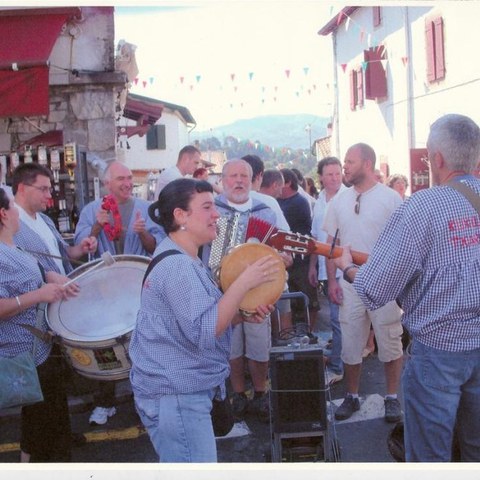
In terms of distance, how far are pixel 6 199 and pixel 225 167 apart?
6.23ft

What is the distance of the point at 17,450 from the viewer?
178 inches

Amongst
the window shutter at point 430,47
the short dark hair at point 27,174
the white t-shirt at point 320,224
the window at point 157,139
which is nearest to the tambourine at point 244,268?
Result: the short dark hair at point 27,174

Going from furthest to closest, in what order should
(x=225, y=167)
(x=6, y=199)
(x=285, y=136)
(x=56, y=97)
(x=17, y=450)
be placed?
(x=285, y=136)
(x=56, y=97)
(x=225, y=167)
(x=17, y=450)
(x=6, y=199)

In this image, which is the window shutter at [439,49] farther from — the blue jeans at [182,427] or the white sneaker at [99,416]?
the blue jeans at [182,427]

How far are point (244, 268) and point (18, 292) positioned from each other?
131 cm

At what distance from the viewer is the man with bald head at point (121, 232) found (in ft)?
15.9

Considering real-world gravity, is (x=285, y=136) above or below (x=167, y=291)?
above

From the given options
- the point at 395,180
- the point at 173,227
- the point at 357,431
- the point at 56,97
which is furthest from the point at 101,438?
the point at 395,180

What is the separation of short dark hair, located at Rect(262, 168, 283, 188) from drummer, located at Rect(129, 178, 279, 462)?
352cm

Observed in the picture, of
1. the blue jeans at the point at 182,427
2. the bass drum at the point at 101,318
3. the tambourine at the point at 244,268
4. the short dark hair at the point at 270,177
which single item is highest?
the short dark hair at the point at 270,177

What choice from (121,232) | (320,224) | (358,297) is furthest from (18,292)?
(320,224)

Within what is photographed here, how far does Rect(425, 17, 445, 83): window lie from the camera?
15.8m

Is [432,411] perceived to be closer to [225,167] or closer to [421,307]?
[421,307]

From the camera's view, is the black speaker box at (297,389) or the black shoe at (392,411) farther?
the black shoe at (392,411)
